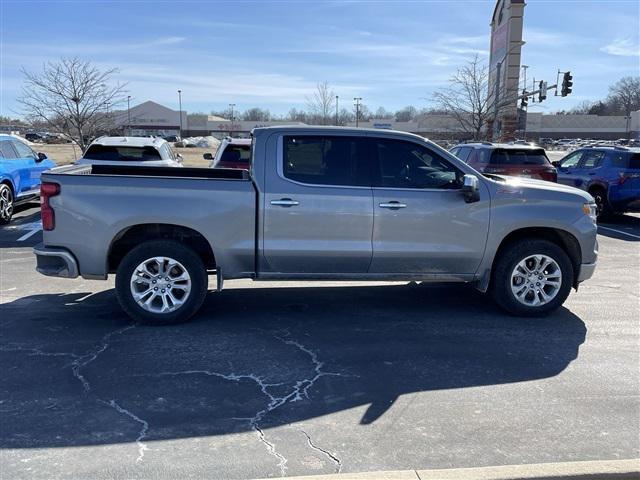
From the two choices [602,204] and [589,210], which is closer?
[589,210]

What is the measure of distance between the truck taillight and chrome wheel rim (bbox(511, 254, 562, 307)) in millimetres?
4685

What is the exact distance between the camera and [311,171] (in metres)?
5.73

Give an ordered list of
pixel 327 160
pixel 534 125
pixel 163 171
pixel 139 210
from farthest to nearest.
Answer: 1. pixel 534 125
2. pixel 163 171
3. pixel 327 160
4. pixel 139 210

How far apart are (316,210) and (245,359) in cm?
163

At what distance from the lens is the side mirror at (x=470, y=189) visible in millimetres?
5566

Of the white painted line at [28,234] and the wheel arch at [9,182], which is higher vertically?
the wheel arch at [9,182]

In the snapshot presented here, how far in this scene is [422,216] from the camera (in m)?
5.73

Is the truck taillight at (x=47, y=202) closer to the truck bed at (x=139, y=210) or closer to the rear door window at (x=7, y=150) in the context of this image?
the truck bed at (x=139, y=210)

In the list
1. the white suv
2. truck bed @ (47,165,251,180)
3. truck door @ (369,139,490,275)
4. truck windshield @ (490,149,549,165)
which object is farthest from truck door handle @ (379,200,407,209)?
truck windshield @ (490,149,549,165)

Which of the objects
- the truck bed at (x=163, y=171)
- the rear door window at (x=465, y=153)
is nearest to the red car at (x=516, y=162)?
the rear door window at (x=465, y=153)

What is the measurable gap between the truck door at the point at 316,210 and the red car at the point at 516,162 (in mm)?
7858

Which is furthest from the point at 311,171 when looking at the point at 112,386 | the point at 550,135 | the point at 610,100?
the point at 610,100

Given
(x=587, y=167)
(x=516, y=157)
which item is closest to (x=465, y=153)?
(x=516, y=157)

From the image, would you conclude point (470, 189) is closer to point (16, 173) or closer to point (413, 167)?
point (413, 167)
